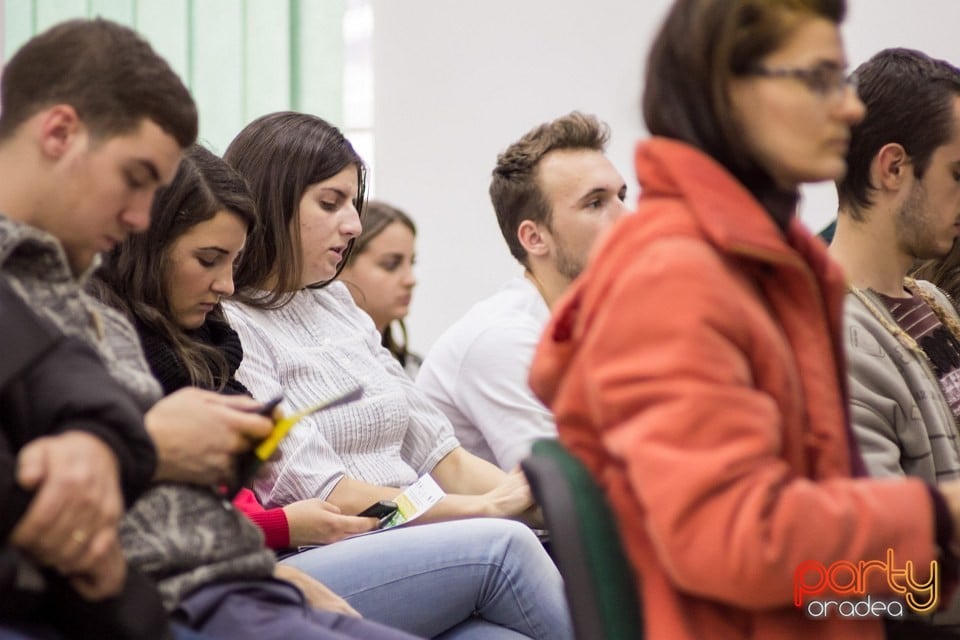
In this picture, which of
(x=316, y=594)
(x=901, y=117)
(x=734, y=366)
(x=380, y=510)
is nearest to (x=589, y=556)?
(x=734, y=366)

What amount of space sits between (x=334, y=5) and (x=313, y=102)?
31 centimetres

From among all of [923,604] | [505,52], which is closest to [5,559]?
[923,604]

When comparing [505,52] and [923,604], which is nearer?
[923,604]

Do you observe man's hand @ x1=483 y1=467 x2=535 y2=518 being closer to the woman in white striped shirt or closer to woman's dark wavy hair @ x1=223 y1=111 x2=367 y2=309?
the woman in white striped shirt

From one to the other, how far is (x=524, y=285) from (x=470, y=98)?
1.39m

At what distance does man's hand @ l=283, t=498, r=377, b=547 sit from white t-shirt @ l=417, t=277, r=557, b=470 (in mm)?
501

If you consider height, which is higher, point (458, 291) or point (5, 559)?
point (5, 559)

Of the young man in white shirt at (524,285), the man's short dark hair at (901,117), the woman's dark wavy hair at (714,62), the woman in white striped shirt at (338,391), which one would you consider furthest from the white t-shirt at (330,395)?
the woman's dark wavy hair at (714,62)

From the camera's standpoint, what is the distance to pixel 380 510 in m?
1.92

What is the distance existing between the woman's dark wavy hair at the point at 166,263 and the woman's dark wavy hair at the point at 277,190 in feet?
0.88

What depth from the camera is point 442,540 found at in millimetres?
1826

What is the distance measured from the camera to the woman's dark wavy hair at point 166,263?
1.81 metres

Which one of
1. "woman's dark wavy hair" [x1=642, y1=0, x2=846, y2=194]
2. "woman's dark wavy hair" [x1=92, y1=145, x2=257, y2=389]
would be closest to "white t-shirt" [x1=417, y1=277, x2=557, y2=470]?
"woman's dark wavy hair" [x1=92, y1=145, x2=257, y2=389]

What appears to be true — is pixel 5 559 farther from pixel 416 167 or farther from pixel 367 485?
pixel 416 167
